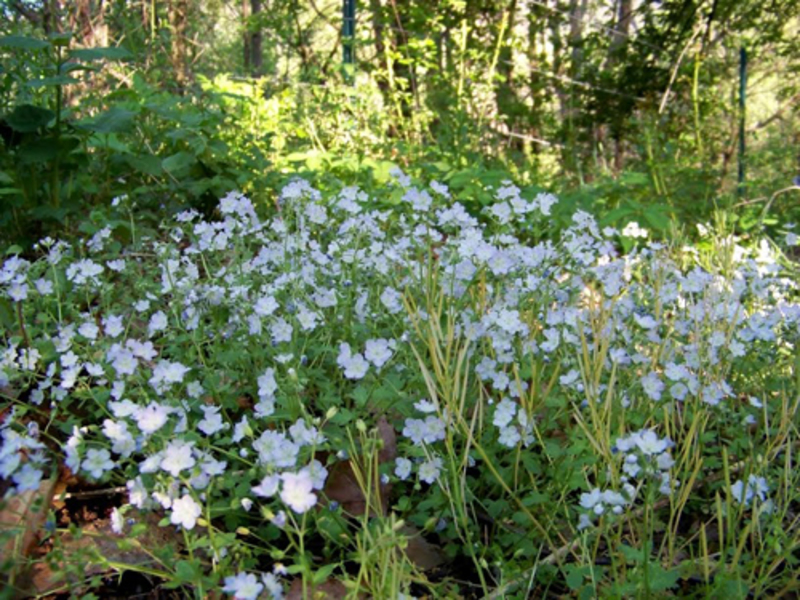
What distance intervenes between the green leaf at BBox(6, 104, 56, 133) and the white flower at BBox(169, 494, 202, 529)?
216 centimetres

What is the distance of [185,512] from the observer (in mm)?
1248

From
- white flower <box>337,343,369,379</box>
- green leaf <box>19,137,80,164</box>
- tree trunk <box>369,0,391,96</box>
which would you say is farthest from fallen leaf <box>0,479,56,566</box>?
tree trunk <box>369,0,391,96</box>

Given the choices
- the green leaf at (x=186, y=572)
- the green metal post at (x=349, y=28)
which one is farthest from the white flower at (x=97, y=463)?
the green metal post at (x=349, y=28)

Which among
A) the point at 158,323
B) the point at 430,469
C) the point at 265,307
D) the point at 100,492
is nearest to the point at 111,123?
the point at 158,323

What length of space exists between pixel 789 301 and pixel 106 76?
4062 millimetres

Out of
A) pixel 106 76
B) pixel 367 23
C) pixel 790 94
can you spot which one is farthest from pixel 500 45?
pixel 106 76

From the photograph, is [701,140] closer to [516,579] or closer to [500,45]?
[500,45]

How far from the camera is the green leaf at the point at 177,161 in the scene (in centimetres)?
346

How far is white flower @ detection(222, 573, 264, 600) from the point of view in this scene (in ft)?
3.79

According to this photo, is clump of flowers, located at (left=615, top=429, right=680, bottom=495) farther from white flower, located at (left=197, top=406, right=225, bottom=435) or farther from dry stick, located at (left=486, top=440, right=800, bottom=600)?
white flower, located at (left=197, top=406, right=225, bottom=435)

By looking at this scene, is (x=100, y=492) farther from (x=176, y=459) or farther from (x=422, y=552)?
(x=422, y=552)

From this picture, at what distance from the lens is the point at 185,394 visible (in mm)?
1803

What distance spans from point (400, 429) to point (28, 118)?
2074mm

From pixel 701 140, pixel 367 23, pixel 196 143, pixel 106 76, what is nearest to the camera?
pixel 196 143
